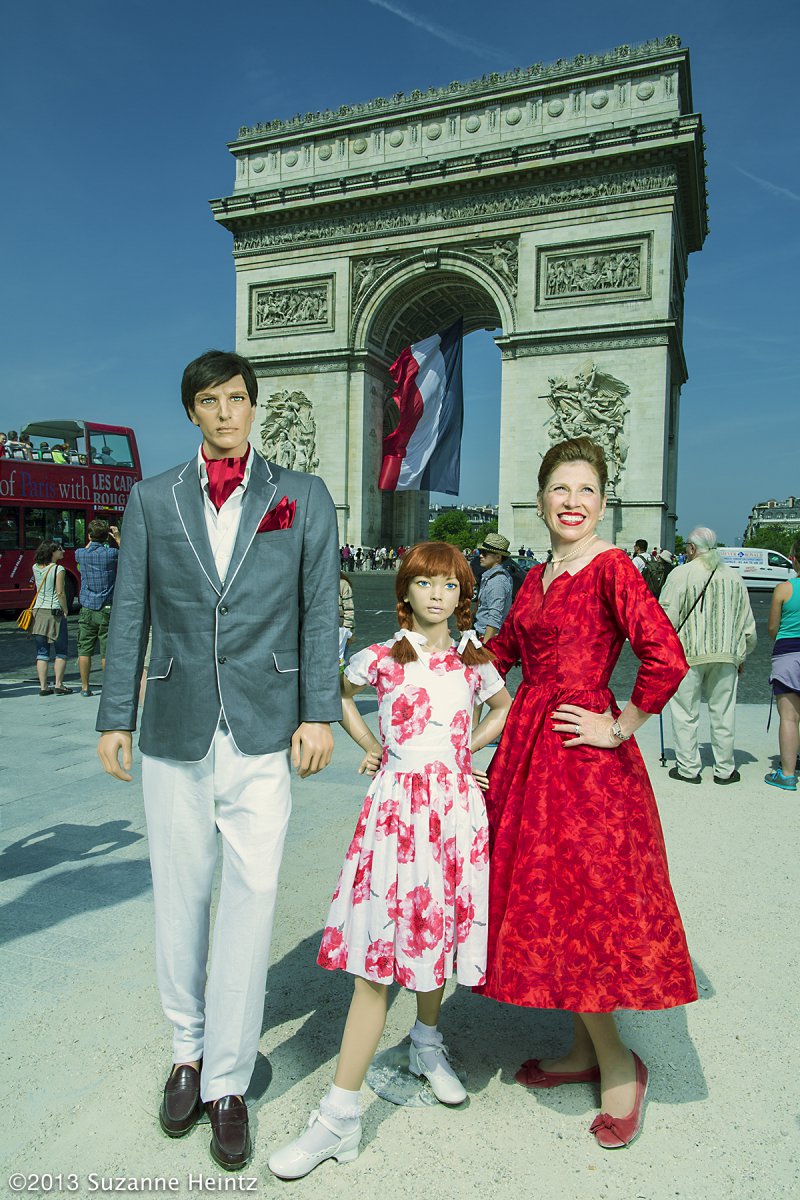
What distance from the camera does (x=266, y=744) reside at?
2.11 m

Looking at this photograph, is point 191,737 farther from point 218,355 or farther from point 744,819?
point 744,819

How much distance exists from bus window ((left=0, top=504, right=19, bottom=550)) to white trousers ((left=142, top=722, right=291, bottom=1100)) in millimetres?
15764

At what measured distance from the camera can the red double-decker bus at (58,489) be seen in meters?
16.3

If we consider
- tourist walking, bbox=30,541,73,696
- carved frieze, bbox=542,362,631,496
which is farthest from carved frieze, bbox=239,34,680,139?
tourist walking, bbox=30,541,73,696

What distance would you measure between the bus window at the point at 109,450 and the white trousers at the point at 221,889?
683 inches

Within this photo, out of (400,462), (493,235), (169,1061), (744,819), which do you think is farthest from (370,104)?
(169,1061)

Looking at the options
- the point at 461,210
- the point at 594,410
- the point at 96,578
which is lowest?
the point at 96,578

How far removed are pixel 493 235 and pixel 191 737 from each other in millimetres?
27555

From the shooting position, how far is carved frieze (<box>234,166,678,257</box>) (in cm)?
2438

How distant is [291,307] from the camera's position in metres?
29.2

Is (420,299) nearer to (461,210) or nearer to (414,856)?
(461,210)

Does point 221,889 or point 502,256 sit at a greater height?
point 502,256

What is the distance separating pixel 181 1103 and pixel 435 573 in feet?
5.00

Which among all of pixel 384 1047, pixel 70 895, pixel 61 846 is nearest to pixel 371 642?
pixel 61 846
